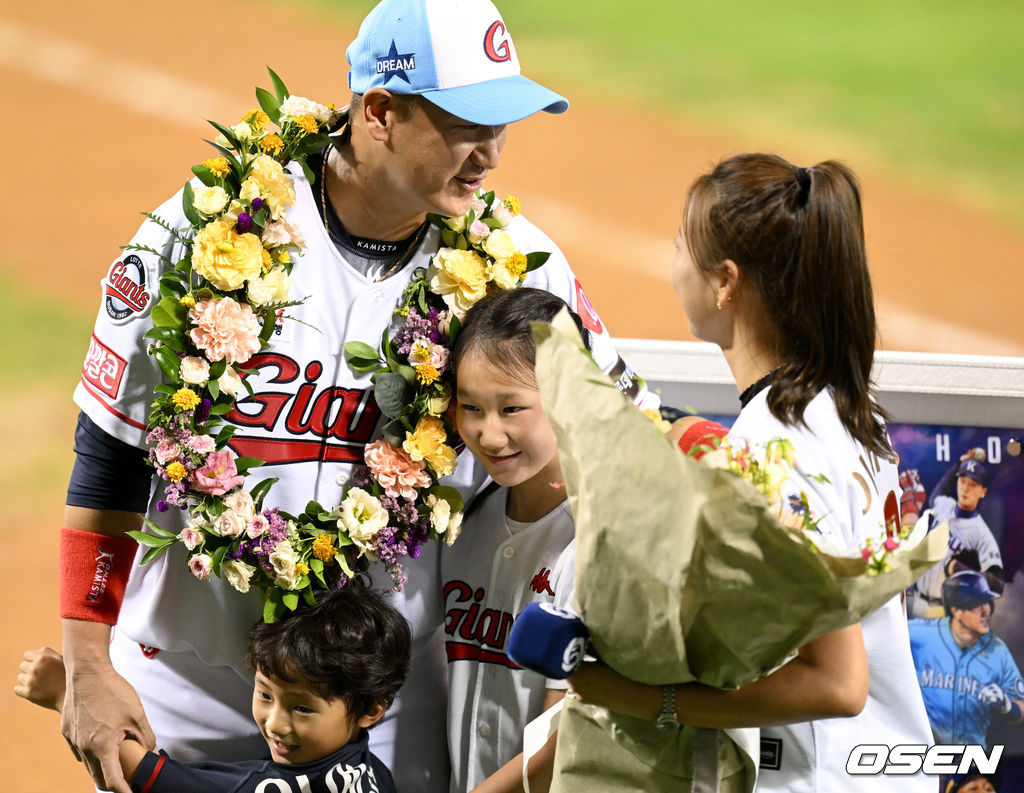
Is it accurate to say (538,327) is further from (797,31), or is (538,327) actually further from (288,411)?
(797,31)

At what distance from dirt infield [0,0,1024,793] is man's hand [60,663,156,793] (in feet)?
7.05

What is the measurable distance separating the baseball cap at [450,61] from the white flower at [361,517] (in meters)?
0.63

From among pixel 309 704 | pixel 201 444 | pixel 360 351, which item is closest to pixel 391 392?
pixel 360 351

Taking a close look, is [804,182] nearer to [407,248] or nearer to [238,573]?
[407,248]

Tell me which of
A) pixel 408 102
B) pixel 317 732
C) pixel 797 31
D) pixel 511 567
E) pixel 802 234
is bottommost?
pixel 317 732

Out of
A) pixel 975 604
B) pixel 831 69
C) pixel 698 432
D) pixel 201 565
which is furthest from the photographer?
pixel 831 69

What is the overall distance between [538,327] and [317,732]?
980mm

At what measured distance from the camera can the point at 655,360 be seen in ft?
9.29

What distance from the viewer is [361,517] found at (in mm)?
1809

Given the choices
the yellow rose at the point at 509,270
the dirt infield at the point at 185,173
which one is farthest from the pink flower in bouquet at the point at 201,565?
the dirt infield at the point at 185,173

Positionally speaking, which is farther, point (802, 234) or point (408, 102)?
point (408, 102)

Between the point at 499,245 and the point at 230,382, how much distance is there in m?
0.51

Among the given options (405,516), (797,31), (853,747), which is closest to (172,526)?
(405,516)

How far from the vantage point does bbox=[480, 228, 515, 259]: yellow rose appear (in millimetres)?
1896
